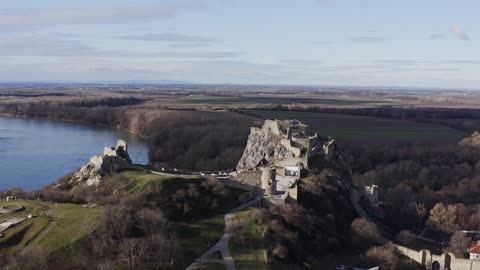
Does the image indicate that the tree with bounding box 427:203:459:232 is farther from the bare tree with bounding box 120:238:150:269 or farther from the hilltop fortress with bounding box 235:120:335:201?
the bare tree with bounding box 120:238:150:269

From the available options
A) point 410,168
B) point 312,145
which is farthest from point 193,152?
point 312,145

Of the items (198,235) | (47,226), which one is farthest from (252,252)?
(47,226)

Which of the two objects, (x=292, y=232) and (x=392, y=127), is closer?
(x=292, y=232)

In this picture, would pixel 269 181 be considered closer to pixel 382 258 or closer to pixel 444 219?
pixel 382 258

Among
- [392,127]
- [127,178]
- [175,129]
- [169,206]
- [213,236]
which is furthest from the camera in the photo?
[392,127]

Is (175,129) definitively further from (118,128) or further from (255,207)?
(255,207)
